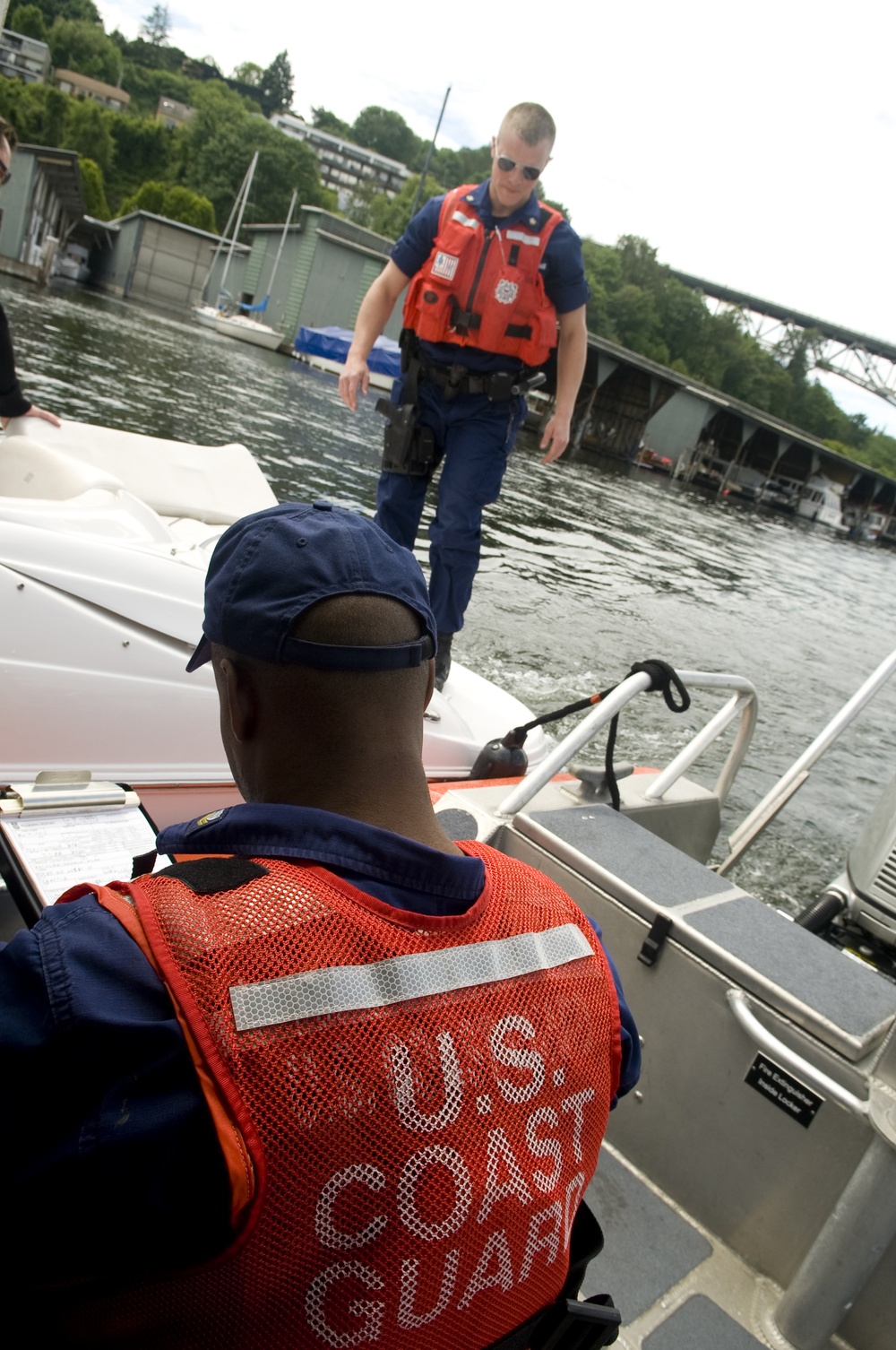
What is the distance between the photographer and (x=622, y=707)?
9.59ft

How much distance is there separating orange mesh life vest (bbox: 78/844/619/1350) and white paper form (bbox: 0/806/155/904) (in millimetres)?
1364

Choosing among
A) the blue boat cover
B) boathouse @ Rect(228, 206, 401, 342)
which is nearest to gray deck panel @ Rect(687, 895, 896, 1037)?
the blue boat cover

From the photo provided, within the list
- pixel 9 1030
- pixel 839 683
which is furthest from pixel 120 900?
pixel 839 683

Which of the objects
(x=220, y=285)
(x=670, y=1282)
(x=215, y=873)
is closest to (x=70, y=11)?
(x=220, y=285)

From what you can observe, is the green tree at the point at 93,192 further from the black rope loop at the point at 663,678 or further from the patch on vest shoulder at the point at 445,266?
the black rope loop at the point at 663,678

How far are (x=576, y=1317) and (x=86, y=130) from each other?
8365cm

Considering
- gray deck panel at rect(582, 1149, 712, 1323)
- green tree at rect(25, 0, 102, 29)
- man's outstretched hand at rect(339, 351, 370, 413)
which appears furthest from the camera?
green tree at rect(25, 0, 102, 29)

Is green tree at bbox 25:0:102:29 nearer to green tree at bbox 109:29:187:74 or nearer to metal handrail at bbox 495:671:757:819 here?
green tree at bbox 109:29:187:74

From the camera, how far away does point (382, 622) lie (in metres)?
1.04

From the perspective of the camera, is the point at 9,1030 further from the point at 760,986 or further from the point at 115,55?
the point at 115,55

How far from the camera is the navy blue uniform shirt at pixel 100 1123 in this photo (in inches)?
31.3

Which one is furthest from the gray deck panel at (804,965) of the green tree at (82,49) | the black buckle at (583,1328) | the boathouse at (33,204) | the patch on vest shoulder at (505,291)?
the green tree at (82,49)

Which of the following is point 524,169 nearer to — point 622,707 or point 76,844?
point 622,707

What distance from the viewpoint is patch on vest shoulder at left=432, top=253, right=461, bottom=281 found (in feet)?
12.5
